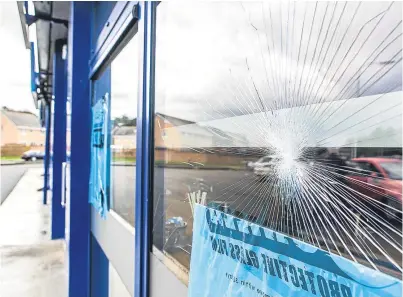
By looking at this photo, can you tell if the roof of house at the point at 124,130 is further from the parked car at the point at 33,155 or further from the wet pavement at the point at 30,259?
the parked car at the point at 33,155

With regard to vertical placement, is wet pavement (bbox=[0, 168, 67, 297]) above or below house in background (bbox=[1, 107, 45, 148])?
below

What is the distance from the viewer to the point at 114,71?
2.03m

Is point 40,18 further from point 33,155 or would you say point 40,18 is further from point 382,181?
point 33,155

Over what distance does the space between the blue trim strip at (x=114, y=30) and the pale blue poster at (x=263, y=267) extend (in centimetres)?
106

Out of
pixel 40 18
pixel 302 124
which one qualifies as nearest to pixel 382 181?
pixel 302 124

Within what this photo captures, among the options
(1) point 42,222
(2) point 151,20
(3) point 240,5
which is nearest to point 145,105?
(2) point 151,20

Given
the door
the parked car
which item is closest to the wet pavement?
the door

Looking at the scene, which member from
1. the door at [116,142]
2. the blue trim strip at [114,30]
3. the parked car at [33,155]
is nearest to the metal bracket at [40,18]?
the door at [116,142]

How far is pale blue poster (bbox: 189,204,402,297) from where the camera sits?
46cm

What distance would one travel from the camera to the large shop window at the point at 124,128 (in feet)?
5.37

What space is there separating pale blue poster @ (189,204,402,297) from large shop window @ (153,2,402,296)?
12mm

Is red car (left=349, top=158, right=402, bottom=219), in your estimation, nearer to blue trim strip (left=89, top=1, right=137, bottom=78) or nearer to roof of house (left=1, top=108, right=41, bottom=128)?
blue trim strip (left=89, top=1, right=137, bottom=78)

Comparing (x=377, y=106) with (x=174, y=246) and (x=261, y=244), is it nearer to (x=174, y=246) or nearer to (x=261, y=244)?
(x=261, y=244)

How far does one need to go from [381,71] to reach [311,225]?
0.26 m
